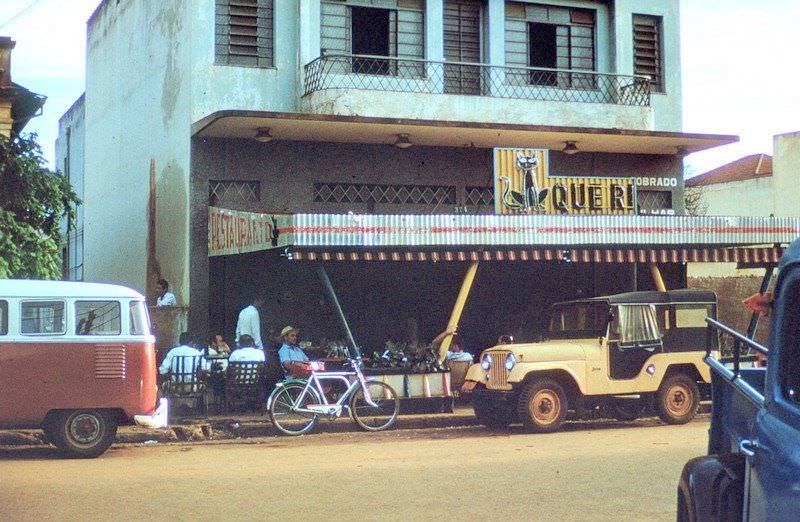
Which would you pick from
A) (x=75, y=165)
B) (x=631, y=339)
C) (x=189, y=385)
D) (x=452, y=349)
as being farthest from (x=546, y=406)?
(x=75, y=165)

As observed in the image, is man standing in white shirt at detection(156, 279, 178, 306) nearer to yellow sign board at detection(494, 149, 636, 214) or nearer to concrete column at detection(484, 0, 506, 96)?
yellow sign board at detection(494, 149, 636, 214)

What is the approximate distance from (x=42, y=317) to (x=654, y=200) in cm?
1517

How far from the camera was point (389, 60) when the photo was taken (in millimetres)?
21969

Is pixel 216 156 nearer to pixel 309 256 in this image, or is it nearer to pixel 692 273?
pixel 309 256

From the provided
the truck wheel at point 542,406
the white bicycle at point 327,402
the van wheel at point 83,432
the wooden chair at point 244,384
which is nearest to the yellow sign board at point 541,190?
the truck wheel at point 542,406

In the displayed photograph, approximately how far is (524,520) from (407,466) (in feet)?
11.2

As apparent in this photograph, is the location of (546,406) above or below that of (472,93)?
below

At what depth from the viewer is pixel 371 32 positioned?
22328mm

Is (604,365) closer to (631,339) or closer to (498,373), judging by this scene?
(631,339)

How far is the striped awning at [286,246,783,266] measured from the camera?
17234 mm

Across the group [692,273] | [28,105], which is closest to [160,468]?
[28,105]

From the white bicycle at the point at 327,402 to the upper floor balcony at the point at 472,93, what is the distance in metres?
6.31

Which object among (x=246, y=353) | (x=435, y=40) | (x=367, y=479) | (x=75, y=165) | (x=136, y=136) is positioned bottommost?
(x=367, y=479)

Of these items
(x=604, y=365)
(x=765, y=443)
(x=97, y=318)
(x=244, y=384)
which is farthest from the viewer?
(x=244, y=384)
